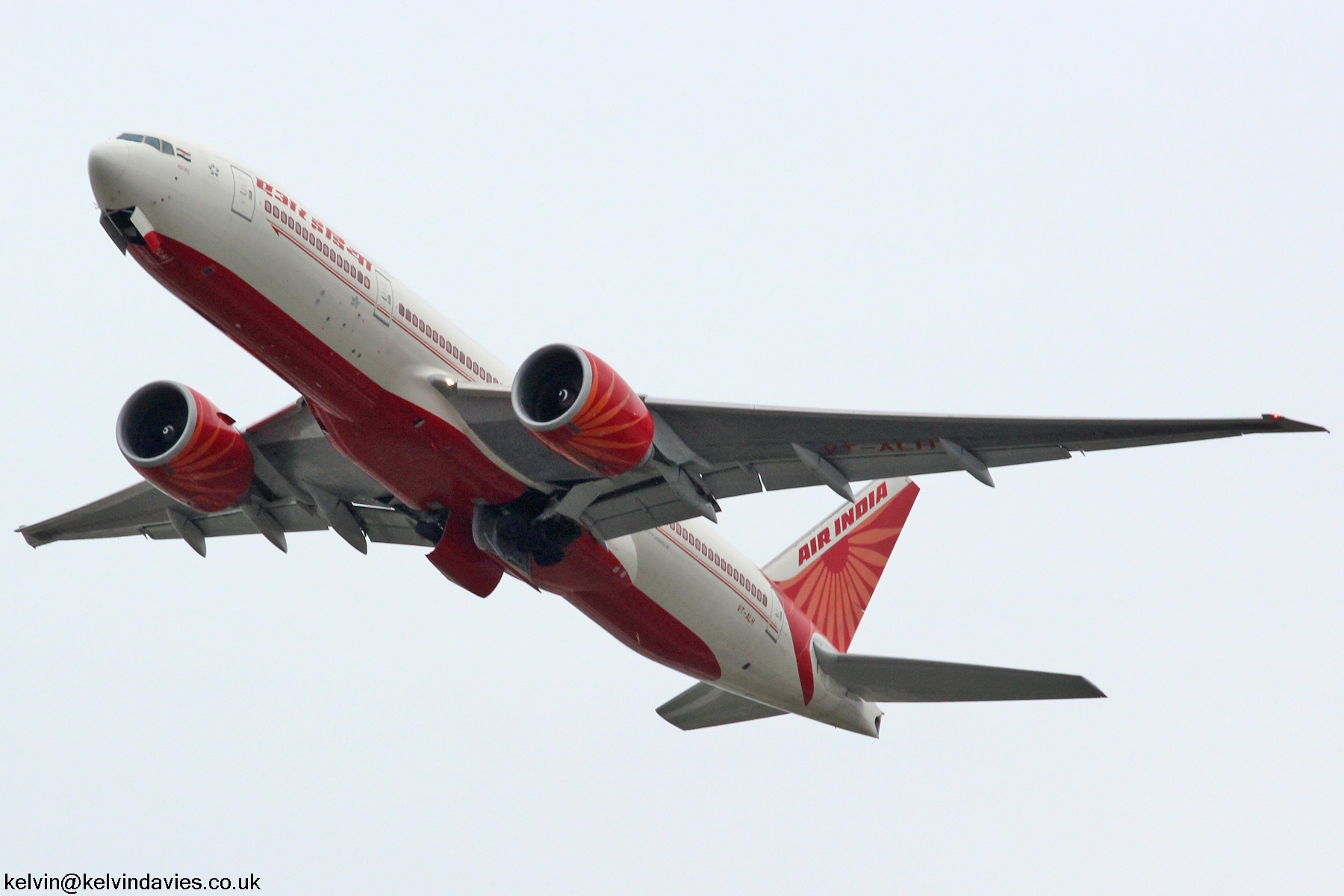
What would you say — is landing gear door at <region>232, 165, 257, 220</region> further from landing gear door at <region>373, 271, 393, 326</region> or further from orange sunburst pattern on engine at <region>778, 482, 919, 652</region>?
orange sunburst pattern on engine at <region>778, 482, 919, 652</region>

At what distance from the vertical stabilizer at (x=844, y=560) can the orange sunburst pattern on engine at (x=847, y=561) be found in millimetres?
15

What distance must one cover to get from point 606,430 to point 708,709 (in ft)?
37.1

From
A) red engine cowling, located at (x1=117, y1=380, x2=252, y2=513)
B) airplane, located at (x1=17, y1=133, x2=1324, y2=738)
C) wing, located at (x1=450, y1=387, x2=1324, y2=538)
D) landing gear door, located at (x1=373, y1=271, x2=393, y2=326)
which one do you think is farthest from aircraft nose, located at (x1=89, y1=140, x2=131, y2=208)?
wing, located at (x1=450, y1=387, x2=1324, y2=538)

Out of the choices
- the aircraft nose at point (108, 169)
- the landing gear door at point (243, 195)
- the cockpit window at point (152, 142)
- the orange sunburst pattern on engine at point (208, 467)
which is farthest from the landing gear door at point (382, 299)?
the orange sunburst pattern on engine at point (208, 467)

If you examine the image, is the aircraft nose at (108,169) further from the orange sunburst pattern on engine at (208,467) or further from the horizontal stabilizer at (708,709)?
the horizontal stabilizer at (708,709)

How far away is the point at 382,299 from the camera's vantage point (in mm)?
22797

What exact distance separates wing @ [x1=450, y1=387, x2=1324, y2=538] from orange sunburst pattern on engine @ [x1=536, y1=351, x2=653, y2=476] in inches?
29.1

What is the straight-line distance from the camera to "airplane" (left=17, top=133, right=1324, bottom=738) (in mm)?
21094

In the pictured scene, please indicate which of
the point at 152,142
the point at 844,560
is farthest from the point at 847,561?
the point at 152,142

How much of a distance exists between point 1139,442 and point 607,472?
727 cm

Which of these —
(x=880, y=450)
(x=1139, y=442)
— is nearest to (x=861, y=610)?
(x=880, y=450)

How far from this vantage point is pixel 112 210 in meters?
20.5

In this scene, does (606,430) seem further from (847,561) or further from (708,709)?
(847,561)

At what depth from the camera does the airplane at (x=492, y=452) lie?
21.1 metres
